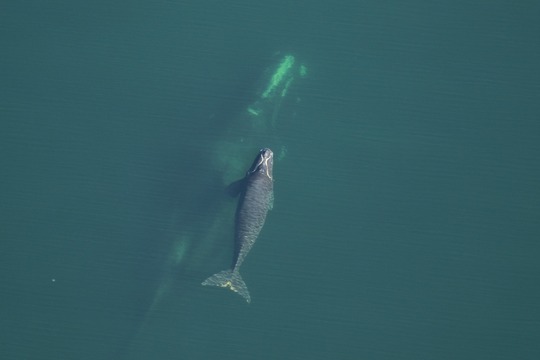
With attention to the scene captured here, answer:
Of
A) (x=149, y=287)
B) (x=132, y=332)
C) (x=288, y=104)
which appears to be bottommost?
(x=132, y=332)

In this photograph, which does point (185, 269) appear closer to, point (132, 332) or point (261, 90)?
point (132, 332)

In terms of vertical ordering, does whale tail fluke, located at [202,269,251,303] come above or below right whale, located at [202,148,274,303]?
below

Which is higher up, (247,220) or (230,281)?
(247,220)

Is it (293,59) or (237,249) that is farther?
(293,59)

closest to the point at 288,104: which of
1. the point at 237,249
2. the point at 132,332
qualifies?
the point at 237,249

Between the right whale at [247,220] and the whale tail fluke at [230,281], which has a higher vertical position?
the right whale at [247,220]
